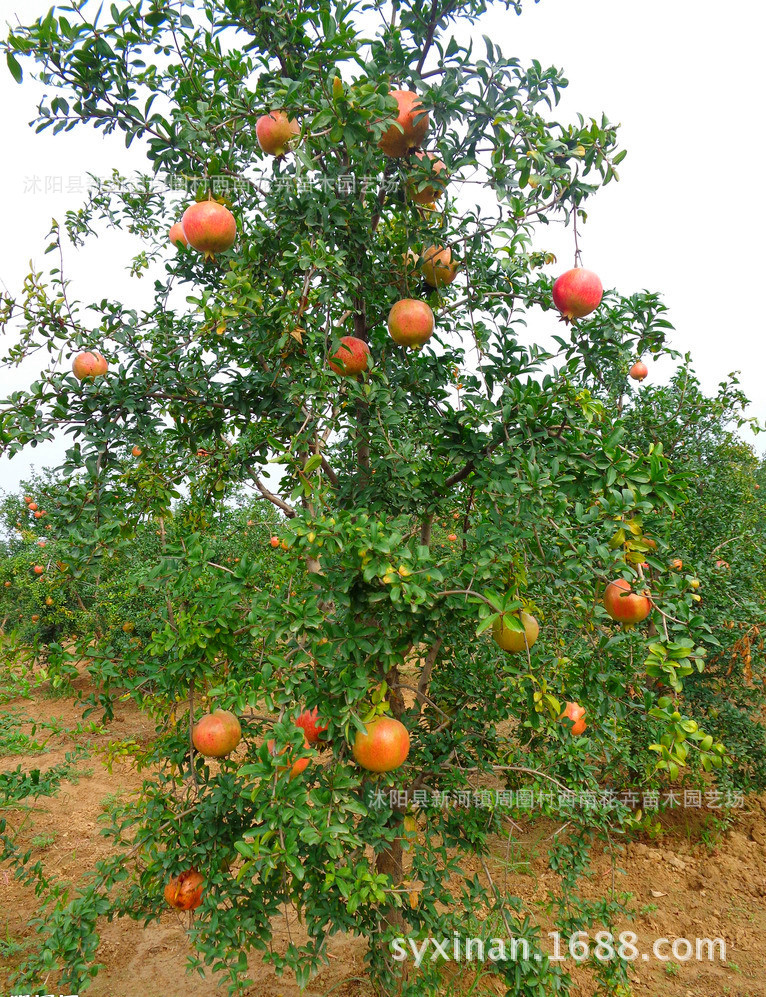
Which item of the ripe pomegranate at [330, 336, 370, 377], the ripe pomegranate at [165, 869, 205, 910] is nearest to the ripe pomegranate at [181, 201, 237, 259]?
the ripe pomegranate at [330, 336, 370, 377]

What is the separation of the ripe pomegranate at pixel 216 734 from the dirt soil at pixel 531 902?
71cm

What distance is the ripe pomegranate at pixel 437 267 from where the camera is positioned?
2.25 metres

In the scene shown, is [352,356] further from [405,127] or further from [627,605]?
[627,605]

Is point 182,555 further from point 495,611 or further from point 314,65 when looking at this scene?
point 314,65

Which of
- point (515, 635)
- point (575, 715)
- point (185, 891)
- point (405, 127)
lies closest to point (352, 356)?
point (405, 127)

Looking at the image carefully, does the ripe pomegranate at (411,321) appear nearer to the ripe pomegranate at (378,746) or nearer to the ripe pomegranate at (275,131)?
the ripe pomegranate at (275,131)

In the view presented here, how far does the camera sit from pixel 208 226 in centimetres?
198

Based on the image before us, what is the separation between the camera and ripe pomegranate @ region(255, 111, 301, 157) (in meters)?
2.04

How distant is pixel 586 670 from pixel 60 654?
1.76 meters

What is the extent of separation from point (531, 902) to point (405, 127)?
3.94 meters

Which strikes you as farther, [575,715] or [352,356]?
[575,715]

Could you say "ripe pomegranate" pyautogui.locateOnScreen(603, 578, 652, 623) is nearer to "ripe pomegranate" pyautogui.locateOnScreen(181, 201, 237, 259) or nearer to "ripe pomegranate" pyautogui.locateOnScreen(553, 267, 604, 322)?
"ripe pomegranate" pyautogui.locateOnScreen(553, 267, 604, 322)

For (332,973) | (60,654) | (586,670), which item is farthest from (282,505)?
(332,973)

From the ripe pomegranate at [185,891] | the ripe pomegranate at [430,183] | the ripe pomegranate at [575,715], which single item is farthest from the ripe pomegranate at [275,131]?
the ripe pomegranate at [185,891]
